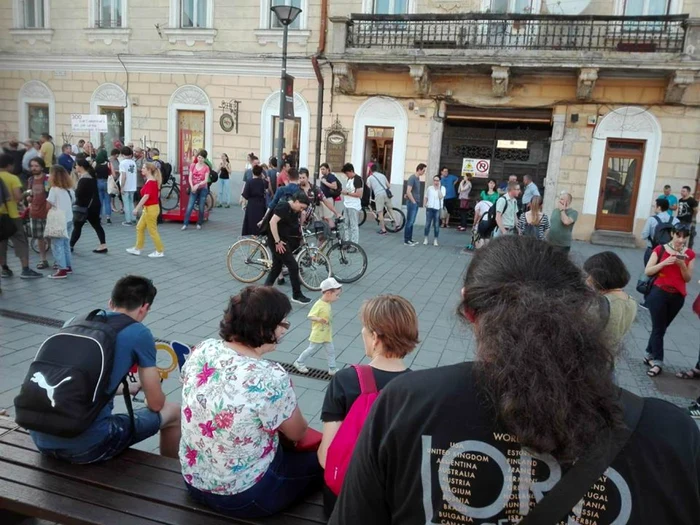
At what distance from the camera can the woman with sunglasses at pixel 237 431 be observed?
227cm

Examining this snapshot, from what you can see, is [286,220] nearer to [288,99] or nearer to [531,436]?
[288,99]

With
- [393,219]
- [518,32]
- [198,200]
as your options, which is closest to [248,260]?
[198,200]

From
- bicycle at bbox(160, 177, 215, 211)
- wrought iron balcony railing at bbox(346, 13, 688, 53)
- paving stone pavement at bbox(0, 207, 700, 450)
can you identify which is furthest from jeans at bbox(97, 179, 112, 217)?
wrought iron balcony railing at bbox(346, 13, 688, 53)

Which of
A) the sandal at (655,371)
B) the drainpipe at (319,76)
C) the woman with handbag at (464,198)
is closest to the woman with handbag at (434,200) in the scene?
the woman with handbag at (464,198)

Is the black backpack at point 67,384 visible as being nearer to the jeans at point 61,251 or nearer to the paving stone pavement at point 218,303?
the paving stone pavement at point 218,303

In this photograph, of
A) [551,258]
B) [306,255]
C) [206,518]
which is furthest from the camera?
[306,255]

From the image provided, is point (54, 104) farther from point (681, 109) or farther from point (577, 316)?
point (577, 316)

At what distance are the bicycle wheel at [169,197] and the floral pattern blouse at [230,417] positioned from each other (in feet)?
48.3

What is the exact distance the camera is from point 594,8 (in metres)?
14.3

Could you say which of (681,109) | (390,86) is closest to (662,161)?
(681,109)

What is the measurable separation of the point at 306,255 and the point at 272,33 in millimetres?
10931

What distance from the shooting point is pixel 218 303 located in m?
7.33

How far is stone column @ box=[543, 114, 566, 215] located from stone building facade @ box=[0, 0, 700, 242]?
4 centimetres

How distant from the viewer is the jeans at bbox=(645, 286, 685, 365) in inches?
221
